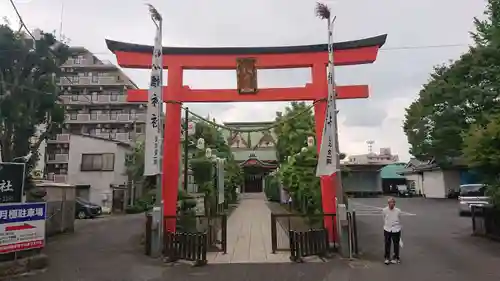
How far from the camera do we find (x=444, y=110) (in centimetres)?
3244

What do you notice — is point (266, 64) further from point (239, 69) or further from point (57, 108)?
point (57, 108)

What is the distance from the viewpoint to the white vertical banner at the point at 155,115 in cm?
1048

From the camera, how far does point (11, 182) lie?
31.6 ft

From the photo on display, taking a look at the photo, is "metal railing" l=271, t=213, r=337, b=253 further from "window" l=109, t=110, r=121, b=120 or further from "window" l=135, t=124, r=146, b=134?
"window" l=109, t=110, r=121, b=120

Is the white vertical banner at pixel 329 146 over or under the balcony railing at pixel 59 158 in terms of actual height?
under

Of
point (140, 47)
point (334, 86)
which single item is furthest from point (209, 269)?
point (140, 47)

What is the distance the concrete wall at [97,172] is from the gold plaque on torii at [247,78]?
21.7m

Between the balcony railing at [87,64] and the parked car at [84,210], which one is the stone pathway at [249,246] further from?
the balcony railing at [87,64]

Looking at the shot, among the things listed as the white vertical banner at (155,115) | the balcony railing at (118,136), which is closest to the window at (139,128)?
the balcony railing at (118,136)

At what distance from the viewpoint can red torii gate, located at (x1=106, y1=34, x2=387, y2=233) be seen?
1188cm

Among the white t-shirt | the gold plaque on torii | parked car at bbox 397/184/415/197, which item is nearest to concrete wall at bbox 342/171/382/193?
parked car at bbox 397/184/415/197

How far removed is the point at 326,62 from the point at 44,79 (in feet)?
31.4

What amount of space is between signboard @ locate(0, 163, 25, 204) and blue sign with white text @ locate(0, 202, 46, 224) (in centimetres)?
49

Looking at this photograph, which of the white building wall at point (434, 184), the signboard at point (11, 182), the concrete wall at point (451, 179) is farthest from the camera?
the white building wall at point (434, 184)
